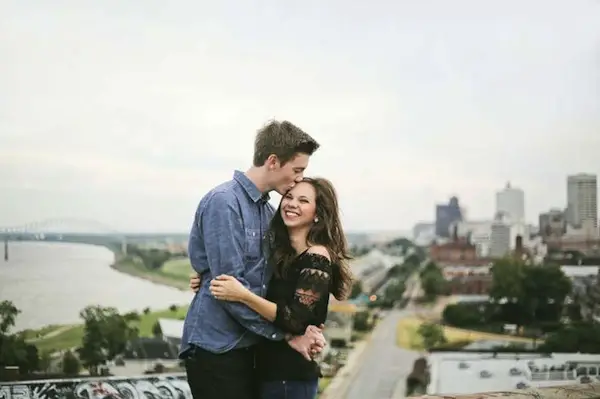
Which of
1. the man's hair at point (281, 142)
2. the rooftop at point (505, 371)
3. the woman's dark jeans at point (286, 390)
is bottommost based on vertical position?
the rooftop at point (505, 371)

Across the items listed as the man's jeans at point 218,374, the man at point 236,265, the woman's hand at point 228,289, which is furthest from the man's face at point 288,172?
the man's jeans at point 218,374

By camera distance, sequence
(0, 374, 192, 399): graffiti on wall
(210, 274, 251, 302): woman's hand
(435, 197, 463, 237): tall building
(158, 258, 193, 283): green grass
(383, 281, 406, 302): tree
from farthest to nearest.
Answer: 1. (435, 197, 463, 237): tall building
2. (383, 281, 406, 302): tree
3. (158, 258, 193, 283): green grass
4. (0, 374, 192, 399): graffiti on wall
5. (210, 274, 251, 302): woman's hand

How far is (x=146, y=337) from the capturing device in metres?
4.34

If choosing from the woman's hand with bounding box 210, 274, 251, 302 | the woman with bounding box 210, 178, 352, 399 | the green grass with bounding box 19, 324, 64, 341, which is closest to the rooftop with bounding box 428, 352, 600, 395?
the green grass with bounding box 19, 324, 64, 341

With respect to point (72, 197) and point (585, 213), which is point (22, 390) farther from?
point (585, 213)

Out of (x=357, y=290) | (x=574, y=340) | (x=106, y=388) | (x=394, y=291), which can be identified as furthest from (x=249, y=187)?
(x=574, y=340)

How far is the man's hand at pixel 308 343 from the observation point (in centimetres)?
158

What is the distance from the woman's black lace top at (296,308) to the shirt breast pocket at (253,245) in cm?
7

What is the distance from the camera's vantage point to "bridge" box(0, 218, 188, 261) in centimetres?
419

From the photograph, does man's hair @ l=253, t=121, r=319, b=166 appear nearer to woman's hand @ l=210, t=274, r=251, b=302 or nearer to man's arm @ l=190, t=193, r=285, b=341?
man's arm @ l=190, t=193, r=285, b=341

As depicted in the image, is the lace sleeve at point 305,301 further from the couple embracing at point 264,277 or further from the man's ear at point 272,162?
the man's ear at point 272,162

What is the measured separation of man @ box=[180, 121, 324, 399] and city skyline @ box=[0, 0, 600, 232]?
2.82 metres

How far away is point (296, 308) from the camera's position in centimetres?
156

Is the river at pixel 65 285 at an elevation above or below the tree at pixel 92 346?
above
